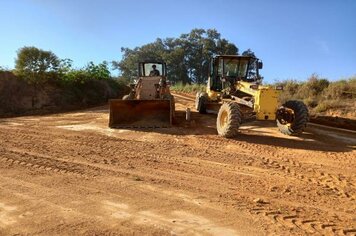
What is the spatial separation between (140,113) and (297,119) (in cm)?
488

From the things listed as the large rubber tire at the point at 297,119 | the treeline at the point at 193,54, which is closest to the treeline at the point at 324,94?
the large rubber tire at the point at 297,119

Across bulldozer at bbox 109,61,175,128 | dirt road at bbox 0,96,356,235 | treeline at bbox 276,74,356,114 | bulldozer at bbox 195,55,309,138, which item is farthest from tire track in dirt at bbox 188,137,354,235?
treeline at bbox 276,74,356,114

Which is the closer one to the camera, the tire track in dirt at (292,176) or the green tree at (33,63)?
the tire track in dirt at (292,176)

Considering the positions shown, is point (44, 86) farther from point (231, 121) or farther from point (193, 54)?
point (193, 54)

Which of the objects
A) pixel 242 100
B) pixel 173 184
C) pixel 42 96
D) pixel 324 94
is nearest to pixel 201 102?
pixel 242 100

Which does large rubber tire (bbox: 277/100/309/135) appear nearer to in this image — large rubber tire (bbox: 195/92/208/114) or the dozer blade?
the dozer blade

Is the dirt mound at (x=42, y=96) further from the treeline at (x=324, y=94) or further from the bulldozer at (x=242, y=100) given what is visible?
the treeline at (x=324, y=94)

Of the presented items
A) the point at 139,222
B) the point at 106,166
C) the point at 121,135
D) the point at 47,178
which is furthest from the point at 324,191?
the point at 121,135

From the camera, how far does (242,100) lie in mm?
12906

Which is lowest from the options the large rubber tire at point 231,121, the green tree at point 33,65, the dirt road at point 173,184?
the dirt road at point 173,184

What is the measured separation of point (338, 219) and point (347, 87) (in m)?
15.0

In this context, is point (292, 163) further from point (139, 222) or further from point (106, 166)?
point (139, 222)

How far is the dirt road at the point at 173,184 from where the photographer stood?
5051mm

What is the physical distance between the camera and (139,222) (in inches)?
199
